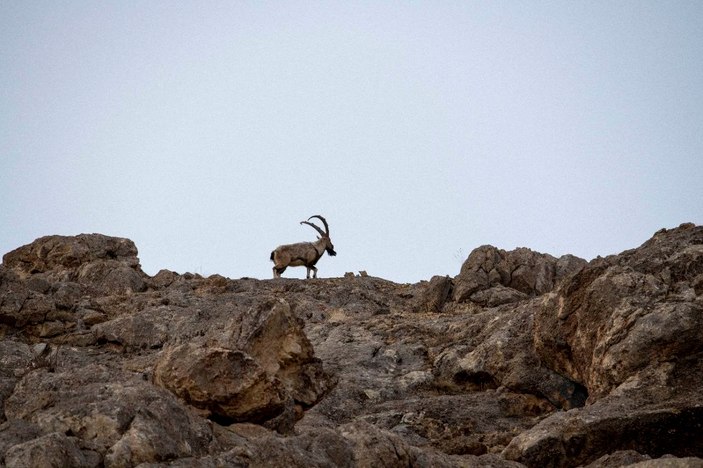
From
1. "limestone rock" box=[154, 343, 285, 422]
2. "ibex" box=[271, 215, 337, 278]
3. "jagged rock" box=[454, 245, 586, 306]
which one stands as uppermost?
"ibex" box=[271, 215, 337, 278]

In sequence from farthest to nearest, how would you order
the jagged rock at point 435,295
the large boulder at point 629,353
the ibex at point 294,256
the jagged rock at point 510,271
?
the ibex at point 294,256
the jagged rock at point 510,271
the jagged rock at point 435,295
the large boulder at point 629,353

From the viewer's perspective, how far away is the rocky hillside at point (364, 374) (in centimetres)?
775

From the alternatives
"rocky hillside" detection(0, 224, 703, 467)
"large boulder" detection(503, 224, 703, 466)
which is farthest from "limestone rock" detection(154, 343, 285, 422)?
"large boulder" detection(503, 224, 703, 466)

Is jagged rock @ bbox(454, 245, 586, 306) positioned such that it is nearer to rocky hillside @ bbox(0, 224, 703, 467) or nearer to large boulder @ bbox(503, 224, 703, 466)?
rocky hillside @ bbox(0, 224, 703, 467)

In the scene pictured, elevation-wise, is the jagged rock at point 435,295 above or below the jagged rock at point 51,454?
above

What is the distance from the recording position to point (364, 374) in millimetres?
16109

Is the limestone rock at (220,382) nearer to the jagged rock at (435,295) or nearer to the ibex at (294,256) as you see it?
the jagged rock at (435,295)

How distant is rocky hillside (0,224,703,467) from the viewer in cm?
775

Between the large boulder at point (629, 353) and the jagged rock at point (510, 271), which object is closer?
the large boulder at point (629, 353)

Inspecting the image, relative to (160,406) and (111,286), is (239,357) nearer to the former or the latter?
(160,406)

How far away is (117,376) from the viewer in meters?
8.77

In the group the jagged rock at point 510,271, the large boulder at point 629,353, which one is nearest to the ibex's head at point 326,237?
the jagged rock at point 510,271

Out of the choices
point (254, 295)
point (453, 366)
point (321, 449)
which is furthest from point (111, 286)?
point (321, 449)

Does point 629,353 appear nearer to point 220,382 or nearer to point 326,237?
point 220,382
